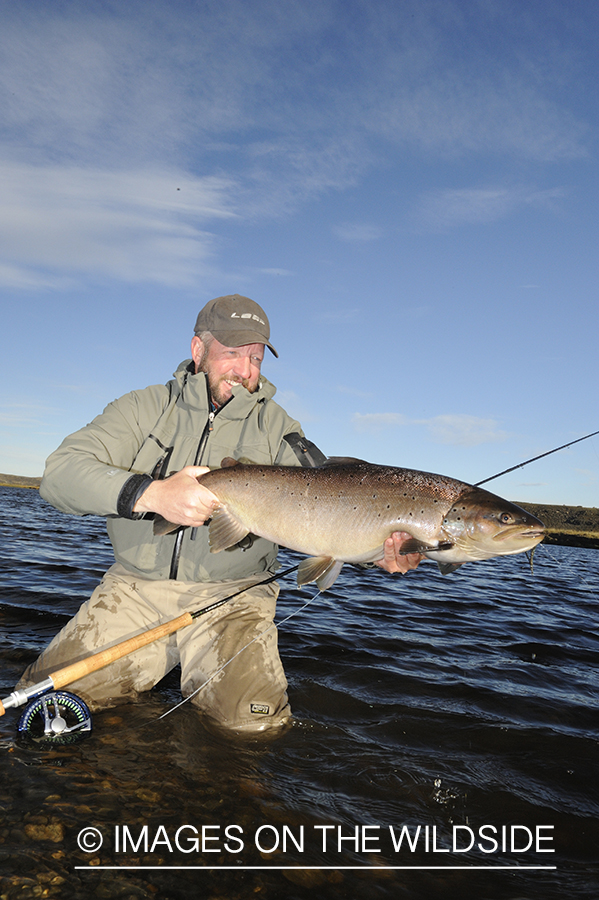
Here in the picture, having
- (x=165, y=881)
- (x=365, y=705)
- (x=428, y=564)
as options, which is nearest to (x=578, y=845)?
(x=365, y=705)

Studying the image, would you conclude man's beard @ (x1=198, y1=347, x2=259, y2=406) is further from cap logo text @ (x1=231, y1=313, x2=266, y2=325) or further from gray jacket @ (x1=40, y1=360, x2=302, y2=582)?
cap logo text @ (x1=231, y1=313, x2=266, y2=325)

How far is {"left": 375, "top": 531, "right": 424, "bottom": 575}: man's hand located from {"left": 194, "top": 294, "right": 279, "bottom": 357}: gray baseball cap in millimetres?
1910

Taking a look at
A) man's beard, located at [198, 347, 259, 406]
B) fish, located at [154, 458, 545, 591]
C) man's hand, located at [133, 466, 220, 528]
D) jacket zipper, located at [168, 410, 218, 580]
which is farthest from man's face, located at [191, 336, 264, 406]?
man's hand, located at [133, 466, 220, 528]

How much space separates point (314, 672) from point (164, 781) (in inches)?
93.9

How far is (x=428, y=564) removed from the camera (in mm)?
15867

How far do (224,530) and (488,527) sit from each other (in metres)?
1.84

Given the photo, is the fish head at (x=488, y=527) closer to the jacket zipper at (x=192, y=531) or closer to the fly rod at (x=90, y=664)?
the fly rod at (x=90, y=664)

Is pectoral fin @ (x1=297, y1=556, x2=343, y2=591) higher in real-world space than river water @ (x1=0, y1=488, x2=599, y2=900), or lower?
higher

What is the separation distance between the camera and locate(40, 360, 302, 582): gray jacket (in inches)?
176

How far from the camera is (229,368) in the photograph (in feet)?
15.5

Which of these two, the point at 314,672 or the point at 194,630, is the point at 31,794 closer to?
the point at 194,630

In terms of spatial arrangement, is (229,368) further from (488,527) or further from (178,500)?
(488,527)

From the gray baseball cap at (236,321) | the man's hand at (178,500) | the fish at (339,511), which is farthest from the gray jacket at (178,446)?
the man's hand at (178,500)

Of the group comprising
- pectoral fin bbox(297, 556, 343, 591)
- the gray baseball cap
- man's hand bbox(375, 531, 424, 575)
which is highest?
the gray baseball cap
